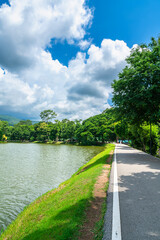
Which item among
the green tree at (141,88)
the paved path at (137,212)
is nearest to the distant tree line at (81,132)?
the green tree at (141,88)

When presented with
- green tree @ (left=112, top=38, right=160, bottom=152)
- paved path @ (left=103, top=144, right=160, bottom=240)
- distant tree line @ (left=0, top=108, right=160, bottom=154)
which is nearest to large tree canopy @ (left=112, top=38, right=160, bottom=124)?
green tree @ (left=112, top=38, right=160, bottom=152)

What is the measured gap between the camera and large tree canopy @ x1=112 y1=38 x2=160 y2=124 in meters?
14.5

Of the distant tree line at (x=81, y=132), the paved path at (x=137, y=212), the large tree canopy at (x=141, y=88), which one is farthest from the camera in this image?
the distant tree line at (x=81, y=132)

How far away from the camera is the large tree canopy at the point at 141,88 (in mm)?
14514

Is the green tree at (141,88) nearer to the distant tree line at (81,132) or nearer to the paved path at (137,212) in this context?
the paved path at (137,212)

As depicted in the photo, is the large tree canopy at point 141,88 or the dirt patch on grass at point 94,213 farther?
the large tree canopy at point 141,88

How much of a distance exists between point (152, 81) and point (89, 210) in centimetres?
1469

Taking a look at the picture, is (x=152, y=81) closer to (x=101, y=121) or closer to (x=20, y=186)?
(x=20, y=186)

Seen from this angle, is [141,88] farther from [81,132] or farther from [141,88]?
[81,132]

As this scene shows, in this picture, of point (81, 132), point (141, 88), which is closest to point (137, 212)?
point (141, 88)

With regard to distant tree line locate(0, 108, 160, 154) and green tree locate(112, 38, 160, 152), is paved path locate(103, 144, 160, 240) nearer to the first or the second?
green tree locate(112, 38, 160, 152)

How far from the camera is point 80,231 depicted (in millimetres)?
3525

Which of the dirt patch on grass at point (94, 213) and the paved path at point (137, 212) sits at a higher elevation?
the paved path at point (137, 212)

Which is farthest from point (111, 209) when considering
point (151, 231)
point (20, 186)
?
point (20, 186)
